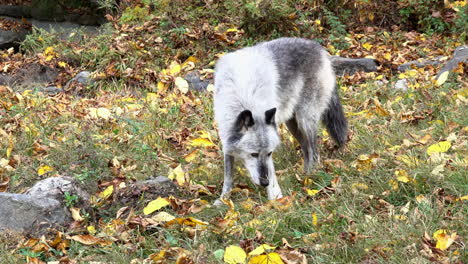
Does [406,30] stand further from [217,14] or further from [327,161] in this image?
[327,161]

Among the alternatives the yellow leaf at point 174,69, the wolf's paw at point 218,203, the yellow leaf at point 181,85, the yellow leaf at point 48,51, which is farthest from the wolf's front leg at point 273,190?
the yellow leaf at point 48,51

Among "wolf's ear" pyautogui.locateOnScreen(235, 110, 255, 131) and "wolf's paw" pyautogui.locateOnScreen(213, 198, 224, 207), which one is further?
"wolf's paw" pyautogui.locateOnScreen(213, 198, 224, 207)

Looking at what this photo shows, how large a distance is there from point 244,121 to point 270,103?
21.9 inches

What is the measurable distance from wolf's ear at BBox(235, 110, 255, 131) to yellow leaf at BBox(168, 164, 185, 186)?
2.79 ft

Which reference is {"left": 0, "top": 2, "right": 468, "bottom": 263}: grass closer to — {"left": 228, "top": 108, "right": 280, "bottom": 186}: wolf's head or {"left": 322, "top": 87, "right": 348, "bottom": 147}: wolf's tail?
{"left": 322, "top": 87, "right": 348, "bottom": 147}: wolf's tail

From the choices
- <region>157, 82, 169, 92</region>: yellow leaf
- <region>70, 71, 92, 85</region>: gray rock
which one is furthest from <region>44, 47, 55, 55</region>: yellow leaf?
<region>157, 82, 169, 92</region>: yellow leaf

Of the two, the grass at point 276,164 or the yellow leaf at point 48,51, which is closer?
the grass at point 276,164

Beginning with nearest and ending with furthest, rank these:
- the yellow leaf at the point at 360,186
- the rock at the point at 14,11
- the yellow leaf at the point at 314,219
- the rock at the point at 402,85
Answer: the yellow leaf at the point at 314,219
the yellow leaf at the point at 360,186
the rock at the point at 402,85
the rock at the point at 14,11

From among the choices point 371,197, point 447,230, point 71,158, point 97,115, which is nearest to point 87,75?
point 97,115

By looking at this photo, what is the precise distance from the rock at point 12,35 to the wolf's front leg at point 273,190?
8.64 metres

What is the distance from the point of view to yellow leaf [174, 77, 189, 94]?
8.84 metres

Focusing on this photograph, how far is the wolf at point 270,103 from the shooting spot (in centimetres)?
520

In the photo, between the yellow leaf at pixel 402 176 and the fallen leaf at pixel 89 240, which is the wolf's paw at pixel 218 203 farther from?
Answer: the yellow leaf at pixel 402 176

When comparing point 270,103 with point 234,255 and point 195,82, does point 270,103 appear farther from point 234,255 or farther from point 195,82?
point 195,82
